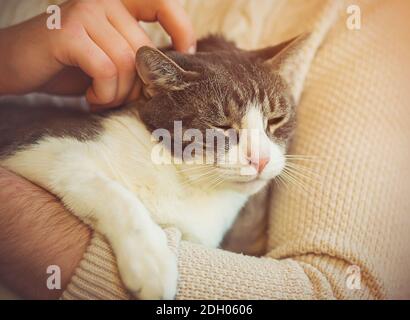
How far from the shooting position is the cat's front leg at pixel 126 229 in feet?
1.98

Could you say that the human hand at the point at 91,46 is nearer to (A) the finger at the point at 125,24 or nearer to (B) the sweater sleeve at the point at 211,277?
(A) the finger at the point at 125,24

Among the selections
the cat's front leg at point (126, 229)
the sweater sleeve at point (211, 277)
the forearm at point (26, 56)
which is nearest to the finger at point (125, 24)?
the forearm at point (26, 56)

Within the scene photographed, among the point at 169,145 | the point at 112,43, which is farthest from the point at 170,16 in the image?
the point at 169,145

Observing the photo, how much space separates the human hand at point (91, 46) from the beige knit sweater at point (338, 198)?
1.01ft

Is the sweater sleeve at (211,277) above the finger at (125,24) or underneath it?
underneath

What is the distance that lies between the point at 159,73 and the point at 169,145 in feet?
0.45

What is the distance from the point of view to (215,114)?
0.78m

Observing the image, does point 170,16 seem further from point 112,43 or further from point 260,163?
point 260,163

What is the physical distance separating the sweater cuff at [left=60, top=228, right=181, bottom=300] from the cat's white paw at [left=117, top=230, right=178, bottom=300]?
1.1 inches

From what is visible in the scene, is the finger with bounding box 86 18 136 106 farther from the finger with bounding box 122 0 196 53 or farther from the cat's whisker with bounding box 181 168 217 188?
the cat's whisker with bounding box 181 168 217 188

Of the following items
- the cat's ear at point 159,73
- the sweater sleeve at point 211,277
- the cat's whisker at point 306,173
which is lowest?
the sweater sleeve at point 211,277

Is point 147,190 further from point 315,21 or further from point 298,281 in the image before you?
point 315,21

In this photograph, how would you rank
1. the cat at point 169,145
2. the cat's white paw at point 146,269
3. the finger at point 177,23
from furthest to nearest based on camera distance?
the finger at point 177,23 → the cat at point 169,145 → the cat's white paw at point 146,269

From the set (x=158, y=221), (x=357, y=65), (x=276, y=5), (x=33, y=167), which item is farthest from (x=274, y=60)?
(x=33, y=167)
